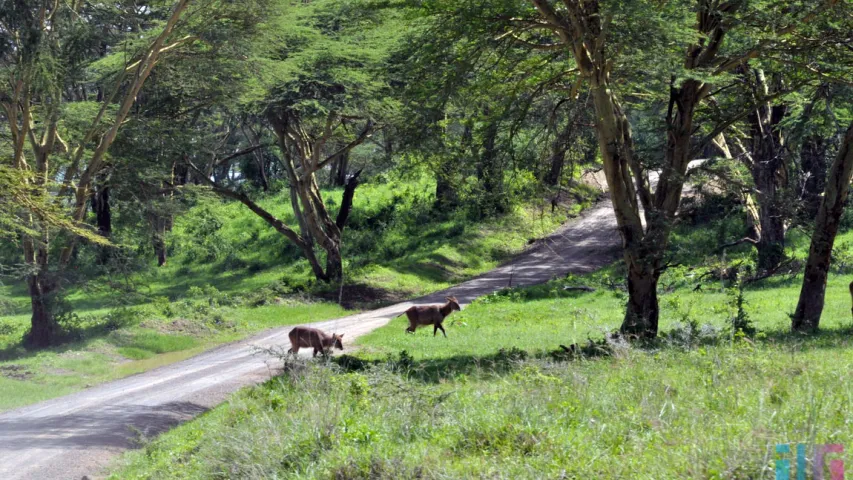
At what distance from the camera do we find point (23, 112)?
18750 millimetres

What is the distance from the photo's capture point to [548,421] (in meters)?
6.81

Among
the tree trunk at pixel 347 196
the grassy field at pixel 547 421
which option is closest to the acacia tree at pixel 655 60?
the grassy field at pixel 547 421

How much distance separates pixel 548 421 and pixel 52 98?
16.1 meters

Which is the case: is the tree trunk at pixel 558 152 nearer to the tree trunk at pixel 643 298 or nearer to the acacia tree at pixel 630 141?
the acacia tree at pixel 630 141

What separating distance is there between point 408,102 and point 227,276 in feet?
77.4

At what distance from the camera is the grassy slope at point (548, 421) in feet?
18.7

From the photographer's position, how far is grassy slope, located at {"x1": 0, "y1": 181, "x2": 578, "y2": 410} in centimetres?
1861

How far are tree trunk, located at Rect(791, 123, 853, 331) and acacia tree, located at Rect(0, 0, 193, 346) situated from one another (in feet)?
42.2

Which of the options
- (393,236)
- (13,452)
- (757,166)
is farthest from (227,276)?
(13,452)

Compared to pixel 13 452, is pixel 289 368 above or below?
above

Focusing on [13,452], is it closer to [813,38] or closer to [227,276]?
[813,38]

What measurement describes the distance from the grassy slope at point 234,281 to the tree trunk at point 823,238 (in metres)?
10.5

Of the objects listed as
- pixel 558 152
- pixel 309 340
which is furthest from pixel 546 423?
pixel 309 340

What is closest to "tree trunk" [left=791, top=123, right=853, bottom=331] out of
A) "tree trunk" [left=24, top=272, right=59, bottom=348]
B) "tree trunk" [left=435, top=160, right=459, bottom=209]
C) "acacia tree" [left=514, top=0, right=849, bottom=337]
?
"acacia tree" [left=514, top=0, right=849, bottom=337]
